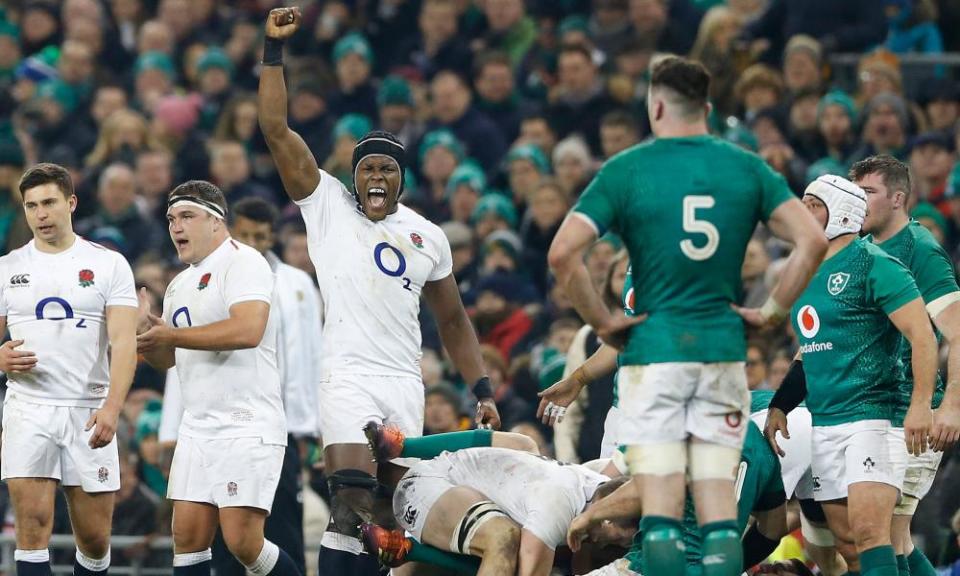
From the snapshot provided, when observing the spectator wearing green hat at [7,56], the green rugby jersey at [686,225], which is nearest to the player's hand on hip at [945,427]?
the green rugby jersey at [686,225]

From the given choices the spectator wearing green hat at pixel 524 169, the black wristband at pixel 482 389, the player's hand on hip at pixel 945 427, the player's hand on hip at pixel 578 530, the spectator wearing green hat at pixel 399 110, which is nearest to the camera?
the player's hand on hip at pixel 578 530

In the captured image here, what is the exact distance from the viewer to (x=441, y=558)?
8180mm

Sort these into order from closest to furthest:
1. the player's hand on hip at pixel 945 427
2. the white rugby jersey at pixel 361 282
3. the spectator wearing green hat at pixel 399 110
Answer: the player's hand on hip at pixel 945 427, the white rugby jersey at pixel 361 282, the spectator wearing green hat at pixel 399 110

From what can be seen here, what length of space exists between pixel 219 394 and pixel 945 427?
152 inches

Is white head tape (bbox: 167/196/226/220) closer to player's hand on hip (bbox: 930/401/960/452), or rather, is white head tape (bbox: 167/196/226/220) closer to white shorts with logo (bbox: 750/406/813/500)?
white shorts with logo (bbox: 750/406/813/500)

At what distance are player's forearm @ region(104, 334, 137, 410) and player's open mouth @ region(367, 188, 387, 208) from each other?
59.9 inches

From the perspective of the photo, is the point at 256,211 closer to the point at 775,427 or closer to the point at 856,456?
the point at 775,427

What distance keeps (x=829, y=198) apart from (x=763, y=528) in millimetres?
1716

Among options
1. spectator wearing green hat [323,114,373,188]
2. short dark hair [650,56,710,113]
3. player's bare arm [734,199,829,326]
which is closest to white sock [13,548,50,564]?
player's bare arm [734,199,829,326]

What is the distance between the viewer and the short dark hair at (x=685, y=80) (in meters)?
6.77

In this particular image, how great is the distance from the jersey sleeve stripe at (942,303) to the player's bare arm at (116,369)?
14.1ft

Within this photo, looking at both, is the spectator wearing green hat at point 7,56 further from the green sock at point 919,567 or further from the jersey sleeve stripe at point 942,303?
the green sock at point 919,567

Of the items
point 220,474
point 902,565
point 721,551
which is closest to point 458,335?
point 220,474

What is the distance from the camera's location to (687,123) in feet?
22.5
